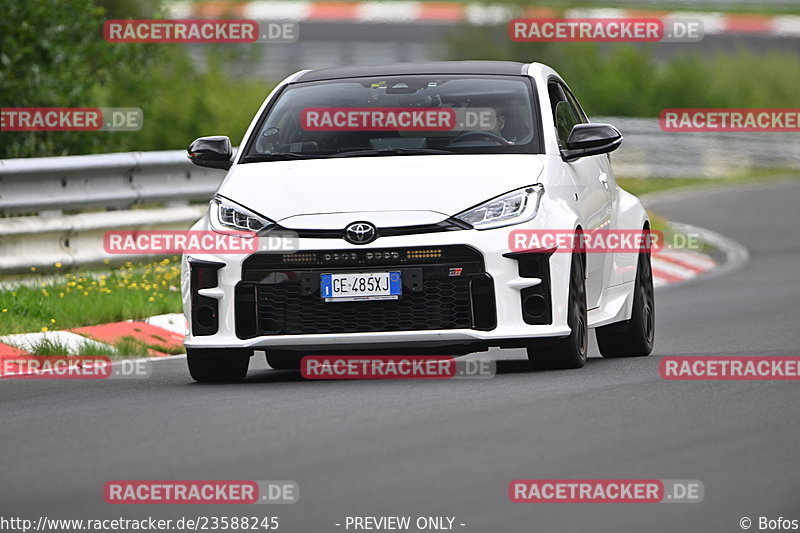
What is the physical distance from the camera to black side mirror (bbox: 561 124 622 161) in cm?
952

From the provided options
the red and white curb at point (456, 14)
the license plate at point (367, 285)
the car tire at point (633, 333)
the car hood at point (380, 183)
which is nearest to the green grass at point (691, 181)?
the red and white curb at point (456, 14)

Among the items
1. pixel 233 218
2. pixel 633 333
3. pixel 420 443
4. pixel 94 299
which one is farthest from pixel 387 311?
pixel 94 299

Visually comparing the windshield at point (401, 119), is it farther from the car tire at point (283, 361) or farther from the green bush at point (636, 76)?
the green bush at point (636, 76)

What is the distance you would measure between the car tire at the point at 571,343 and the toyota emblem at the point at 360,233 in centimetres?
97

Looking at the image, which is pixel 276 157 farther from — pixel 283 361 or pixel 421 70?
pixel 283 361

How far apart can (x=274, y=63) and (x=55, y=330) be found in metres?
46.0

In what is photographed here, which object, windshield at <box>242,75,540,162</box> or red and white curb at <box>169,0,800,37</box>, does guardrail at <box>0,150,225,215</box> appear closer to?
windshield at <box>242,75,540,162</box>

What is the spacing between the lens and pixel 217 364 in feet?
30.6

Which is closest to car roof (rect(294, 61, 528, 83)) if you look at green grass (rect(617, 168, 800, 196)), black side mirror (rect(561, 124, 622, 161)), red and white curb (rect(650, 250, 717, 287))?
black side mirror (rect(561, 124, 622, 161))

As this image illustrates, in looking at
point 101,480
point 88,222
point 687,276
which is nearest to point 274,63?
point 687,276

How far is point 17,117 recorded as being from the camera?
667 inches

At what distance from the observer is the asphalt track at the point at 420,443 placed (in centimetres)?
576

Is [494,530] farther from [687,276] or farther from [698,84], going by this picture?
[698,84]

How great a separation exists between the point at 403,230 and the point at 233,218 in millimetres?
891
